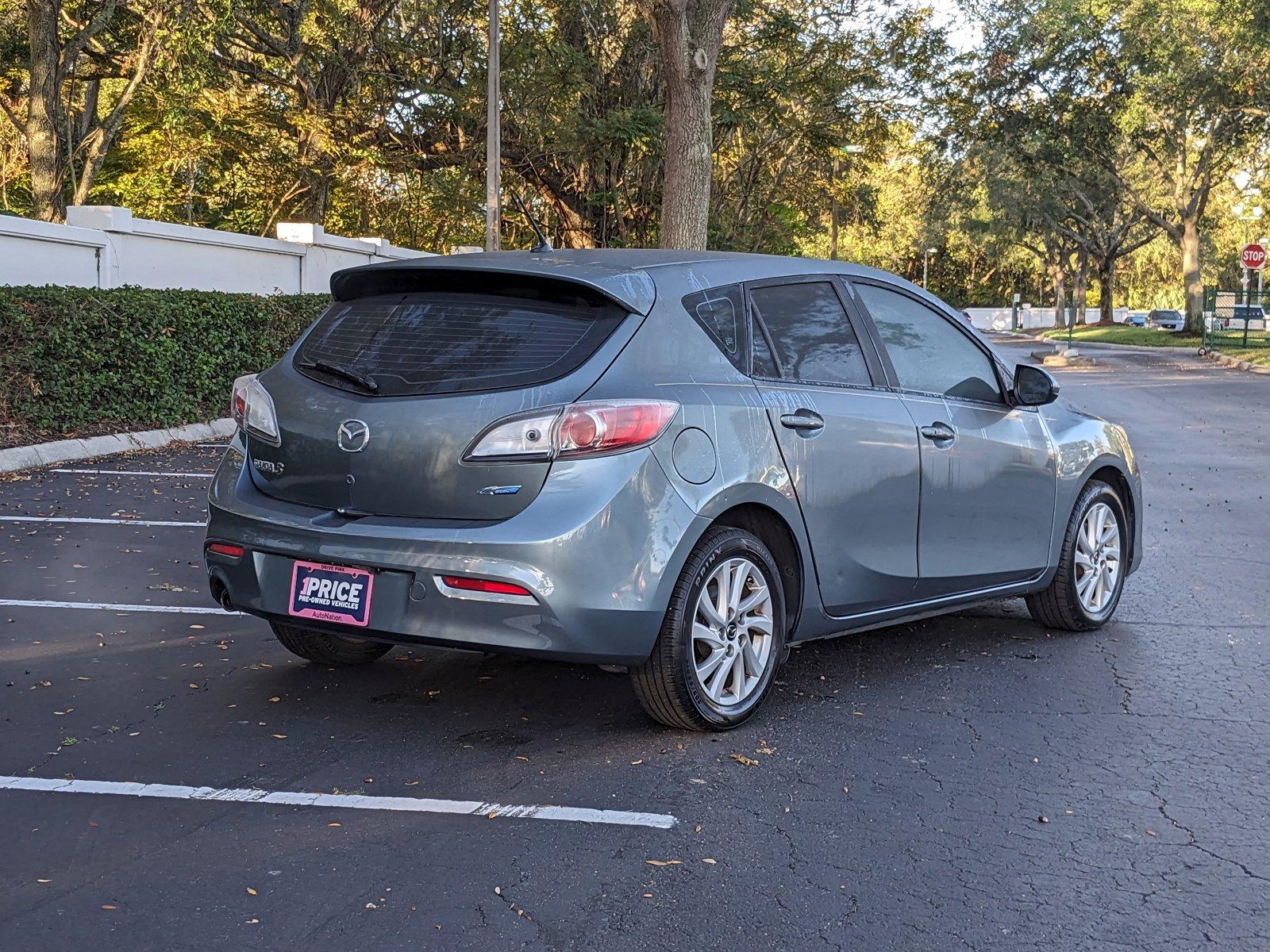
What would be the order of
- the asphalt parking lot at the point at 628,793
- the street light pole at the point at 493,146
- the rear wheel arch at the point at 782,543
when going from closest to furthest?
1. the asphalt parking lot at the point at 628,793
2. the rear wheel arch at the point at 782,543
3. the street light pole at the point at 493,146

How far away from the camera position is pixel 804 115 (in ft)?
107

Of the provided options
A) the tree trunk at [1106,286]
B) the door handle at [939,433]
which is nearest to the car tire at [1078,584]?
the door handle at [939,433]

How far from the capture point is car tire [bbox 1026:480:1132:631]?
267 inches

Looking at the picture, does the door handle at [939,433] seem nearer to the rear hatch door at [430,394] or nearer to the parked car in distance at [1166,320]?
the rear hatch door at [430,394]

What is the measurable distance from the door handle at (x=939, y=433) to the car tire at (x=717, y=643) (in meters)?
1.03

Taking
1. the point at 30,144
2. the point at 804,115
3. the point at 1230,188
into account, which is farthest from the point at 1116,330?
the point at 30,144

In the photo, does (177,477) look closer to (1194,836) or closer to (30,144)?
(1194,836)

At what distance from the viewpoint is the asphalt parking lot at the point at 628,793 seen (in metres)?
3.53

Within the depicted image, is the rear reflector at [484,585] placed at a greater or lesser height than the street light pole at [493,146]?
lesser

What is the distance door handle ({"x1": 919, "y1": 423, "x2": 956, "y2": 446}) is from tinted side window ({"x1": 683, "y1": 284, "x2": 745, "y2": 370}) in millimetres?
1006

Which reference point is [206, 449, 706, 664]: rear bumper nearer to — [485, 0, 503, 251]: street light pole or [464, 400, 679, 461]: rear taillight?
[464, 400, 679, 461]: rear taillight

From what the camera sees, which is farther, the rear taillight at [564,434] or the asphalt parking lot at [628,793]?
the rear taillight at [564,434]

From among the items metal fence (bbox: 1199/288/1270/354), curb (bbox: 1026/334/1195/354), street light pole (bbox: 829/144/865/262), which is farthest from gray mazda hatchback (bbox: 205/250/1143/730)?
curb (bbox: 1026/334/1195/354)

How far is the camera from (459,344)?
492 centimetres
